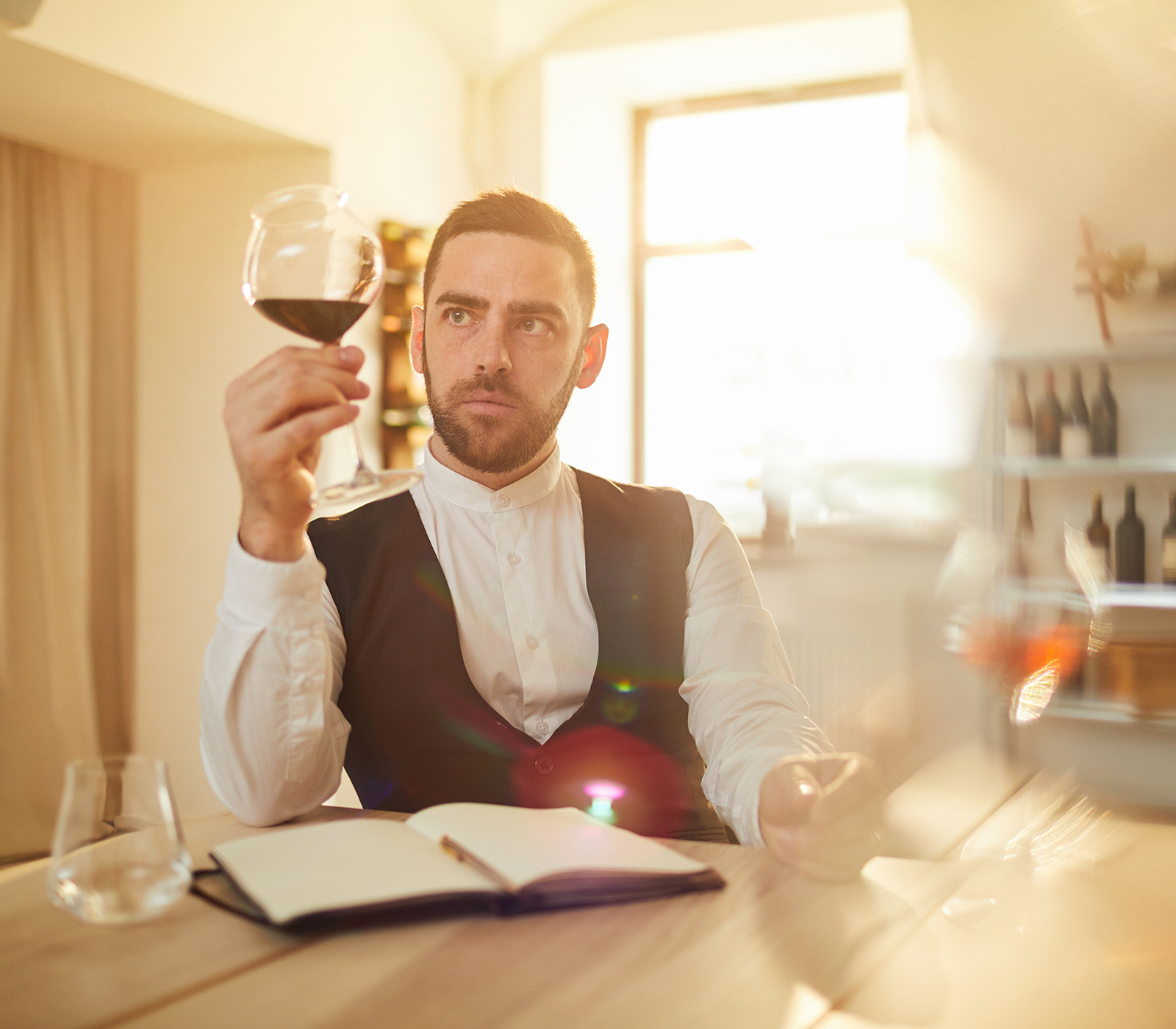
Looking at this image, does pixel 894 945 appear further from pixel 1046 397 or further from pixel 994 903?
pixel 1046 397

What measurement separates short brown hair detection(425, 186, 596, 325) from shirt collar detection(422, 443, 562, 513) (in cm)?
28

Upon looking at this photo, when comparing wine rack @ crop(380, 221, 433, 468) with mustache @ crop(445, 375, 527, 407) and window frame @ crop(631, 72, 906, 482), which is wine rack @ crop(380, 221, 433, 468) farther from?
mustache @ crop(445, 375, 527, 407)

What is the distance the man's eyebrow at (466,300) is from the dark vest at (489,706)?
305mm

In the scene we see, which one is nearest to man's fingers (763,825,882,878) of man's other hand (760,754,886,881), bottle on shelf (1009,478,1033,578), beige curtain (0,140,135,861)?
man's other hand (760,754,886,881)

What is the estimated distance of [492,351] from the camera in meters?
1.49

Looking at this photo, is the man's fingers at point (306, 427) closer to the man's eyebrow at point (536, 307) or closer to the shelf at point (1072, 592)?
the man's eyebrow at point (536, 307)

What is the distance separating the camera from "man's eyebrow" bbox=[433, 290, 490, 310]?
1507 mm

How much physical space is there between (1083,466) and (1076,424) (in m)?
0.26

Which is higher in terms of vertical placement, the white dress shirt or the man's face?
the man's face

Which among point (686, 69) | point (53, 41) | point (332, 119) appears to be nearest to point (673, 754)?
point (53, 41)

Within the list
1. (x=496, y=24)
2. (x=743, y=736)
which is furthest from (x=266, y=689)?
(x=496, y=24)

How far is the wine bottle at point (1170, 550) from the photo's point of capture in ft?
10.0

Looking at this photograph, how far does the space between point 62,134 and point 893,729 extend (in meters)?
3.27

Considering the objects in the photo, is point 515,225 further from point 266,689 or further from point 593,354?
point 266,689
